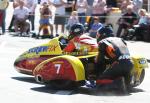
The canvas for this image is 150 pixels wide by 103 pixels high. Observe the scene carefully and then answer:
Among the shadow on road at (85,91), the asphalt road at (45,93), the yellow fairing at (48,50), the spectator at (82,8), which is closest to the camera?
the asphalt road at (45,93)

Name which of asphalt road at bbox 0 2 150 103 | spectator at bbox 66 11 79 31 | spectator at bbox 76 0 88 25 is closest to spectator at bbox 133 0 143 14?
spectator at bbox 76 0 88 25

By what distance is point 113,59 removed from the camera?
11406mm

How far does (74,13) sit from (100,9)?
122 cm

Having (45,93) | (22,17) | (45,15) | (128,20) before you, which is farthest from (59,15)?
(45,93)

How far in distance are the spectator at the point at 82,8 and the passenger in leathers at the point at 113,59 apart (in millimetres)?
11778

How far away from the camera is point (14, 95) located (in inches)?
419

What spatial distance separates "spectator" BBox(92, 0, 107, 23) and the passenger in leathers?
1141cm

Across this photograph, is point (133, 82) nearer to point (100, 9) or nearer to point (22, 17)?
point (100, 9)

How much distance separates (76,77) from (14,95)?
1400 mm

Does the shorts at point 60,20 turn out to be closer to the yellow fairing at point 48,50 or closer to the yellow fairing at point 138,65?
the yellow fairing at point 48,50

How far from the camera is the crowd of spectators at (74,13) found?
2256 cm

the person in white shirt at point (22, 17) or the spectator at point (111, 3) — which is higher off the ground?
the spectator at point (111, 3)

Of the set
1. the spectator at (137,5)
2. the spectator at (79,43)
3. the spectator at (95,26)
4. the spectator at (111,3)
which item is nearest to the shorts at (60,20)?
the spectator at (95,26)

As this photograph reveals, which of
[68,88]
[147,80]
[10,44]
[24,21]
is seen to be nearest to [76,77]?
[68,88]
